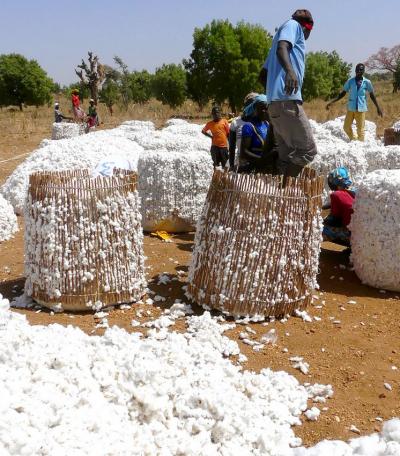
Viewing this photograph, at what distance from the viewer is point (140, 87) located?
48.4 m

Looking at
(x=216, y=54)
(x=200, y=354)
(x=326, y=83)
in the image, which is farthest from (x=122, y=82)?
(x=200, y=354)

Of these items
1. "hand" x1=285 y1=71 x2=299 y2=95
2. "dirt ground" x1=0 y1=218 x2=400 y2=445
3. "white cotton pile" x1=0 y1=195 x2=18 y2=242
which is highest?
"hand" x1=285 y1=71 x2=299 y2=95

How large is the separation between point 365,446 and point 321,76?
154 ft

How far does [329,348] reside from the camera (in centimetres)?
365

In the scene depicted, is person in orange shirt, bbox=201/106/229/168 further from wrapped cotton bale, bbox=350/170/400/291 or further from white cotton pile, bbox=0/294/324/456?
white cotton pile, bbox=0/294/324/456

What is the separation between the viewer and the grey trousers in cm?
452

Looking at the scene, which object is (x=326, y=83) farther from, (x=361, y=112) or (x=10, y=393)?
(x=10, y=393)

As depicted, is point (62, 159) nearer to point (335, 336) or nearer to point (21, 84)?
point (335, 336)

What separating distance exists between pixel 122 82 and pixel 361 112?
3574 cm

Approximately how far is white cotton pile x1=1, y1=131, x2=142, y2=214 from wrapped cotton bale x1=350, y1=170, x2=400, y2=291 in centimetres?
313

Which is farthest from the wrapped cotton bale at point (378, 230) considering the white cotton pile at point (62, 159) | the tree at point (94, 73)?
the tree at point (94, 73)

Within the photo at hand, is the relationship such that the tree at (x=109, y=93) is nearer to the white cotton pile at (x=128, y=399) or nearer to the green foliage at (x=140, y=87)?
the green foliage at (x=140, y=87)

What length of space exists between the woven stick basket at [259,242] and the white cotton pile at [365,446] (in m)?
1.49

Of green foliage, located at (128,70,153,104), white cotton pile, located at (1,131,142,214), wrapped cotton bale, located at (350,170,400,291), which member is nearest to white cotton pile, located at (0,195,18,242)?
white cotton pile, located at (1,131,142,214)
